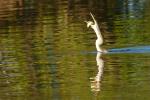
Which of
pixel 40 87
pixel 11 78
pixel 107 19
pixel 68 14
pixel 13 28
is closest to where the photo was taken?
pixel 40 87

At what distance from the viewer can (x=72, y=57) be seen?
25766mm

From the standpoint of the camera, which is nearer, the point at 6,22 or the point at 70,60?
the point at 70,60

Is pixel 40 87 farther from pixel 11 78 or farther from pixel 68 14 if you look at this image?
pixel 68 14

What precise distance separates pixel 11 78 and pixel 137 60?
4.10m

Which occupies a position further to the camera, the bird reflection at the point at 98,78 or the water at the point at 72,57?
the bird reflection at the point at 98,78

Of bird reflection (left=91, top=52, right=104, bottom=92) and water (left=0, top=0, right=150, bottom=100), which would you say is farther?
bird reflection (left=91, top=52, right=104, bottom=92)

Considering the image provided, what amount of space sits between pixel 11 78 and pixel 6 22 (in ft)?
54.3

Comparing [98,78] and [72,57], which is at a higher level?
[98,78]

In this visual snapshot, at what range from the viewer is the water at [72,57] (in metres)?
20.1

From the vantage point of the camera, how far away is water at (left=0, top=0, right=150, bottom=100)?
20.1m

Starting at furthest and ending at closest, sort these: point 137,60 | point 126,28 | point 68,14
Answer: point 68,14 < point 126,28 < point 137,60

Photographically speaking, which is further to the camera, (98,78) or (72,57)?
(72,57)

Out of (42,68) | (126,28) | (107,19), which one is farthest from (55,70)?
(107,19)

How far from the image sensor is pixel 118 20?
121 ft
